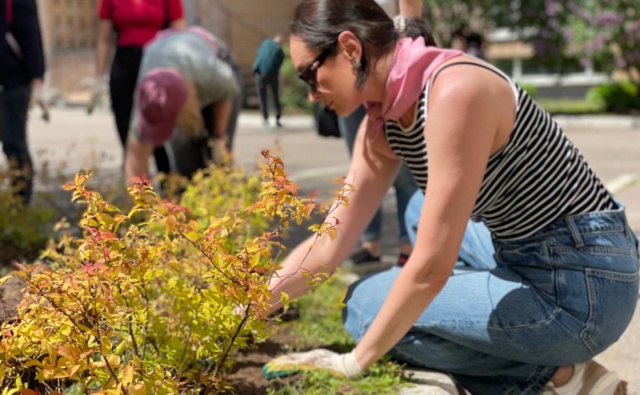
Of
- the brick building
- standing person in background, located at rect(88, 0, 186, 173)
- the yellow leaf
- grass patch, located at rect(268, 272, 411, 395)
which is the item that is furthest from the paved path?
the brick building

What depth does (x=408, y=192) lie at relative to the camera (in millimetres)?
3730

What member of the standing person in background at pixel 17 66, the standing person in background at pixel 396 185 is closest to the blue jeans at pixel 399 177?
the standing person in background at pixel 396 185

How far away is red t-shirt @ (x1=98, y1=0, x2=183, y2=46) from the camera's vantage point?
484 centimetres

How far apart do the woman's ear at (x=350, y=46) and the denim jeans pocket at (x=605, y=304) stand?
0.88 m

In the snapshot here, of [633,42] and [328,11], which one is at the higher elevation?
[328,11]

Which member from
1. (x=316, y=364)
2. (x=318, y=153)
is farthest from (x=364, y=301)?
(x=318, y=153)

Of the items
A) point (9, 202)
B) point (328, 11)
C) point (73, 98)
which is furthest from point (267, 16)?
point (328, 11)

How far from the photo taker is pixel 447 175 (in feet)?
6.63

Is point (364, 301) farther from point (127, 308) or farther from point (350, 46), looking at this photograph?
point (127, 308)

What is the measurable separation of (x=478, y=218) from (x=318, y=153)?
26.0 ft

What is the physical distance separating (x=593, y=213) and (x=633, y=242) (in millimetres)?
189

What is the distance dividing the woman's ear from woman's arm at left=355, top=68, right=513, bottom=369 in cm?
24

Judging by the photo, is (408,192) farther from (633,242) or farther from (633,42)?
(633,42)

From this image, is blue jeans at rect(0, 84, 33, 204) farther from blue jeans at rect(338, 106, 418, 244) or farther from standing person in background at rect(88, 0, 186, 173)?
blue jeans at rect(338, 106, 418, 244)
